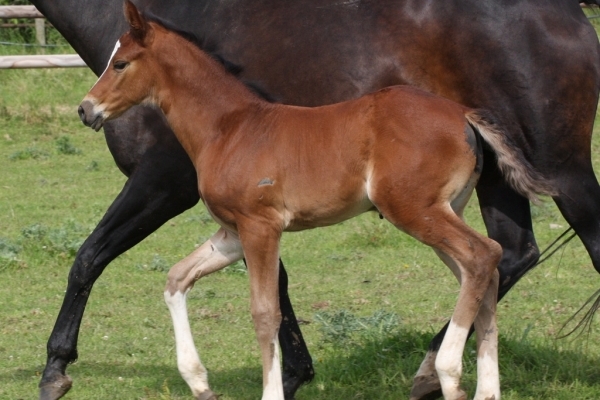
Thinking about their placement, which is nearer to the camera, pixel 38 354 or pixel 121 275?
pixel 38 354

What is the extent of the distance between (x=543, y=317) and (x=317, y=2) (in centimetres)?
235

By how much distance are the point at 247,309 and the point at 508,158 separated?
269cm

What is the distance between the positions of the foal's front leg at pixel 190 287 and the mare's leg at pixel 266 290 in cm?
34

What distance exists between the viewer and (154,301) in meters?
6.53

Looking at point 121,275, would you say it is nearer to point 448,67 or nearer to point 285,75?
point 285,75

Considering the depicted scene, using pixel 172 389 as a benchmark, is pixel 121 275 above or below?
below

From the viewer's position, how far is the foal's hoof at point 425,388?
4402 mm

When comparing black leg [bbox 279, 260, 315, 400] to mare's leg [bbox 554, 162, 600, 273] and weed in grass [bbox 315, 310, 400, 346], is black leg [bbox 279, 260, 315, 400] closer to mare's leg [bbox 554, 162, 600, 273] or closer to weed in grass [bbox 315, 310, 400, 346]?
weed in grass [bbox 315, 310, 400, 346]

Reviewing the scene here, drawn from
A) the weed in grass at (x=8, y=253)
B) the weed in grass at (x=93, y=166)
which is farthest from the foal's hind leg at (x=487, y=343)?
the weed in grass at (x=93, y=166)

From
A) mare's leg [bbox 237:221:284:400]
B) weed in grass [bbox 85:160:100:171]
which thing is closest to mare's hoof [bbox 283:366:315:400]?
mare's leg [bbox 237:221:284:400]

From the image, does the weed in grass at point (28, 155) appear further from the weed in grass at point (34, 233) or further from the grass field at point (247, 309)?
the weed in grass at point (34, 233)

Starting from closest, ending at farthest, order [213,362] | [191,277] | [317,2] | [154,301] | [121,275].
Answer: [191,277], [317,2], [213,362], [154,301], [121,275]

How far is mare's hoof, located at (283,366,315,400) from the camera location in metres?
4.86

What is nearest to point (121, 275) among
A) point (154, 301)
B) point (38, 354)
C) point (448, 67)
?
point (154, 301)
